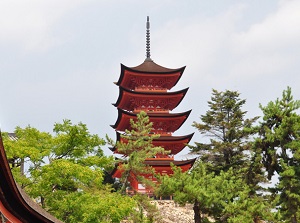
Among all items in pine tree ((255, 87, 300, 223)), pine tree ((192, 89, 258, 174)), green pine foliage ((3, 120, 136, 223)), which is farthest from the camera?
pine tree ((192, 89, 258, 174))

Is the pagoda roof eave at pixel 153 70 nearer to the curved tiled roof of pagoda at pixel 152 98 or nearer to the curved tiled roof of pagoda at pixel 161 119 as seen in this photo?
the curved tiled roof of pagoda at pixel 152 98

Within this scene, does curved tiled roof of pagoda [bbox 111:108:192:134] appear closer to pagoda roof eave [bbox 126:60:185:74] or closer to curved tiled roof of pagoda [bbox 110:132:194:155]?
curved tiled roof of pagoda [bbox 110:132:194:155]

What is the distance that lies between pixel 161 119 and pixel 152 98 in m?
2.25

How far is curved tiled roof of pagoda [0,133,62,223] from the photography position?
21.2ft

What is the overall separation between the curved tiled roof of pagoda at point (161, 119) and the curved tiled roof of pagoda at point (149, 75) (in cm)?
395

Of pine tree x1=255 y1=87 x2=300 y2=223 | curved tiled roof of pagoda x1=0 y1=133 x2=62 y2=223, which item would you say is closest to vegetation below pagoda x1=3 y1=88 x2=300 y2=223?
pine tree x1=255 y1=87 x2=300 y2=223

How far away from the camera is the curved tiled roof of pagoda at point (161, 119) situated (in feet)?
133

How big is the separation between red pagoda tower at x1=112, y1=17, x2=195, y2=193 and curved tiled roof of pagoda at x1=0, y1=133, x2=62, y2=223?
30481 millimetres

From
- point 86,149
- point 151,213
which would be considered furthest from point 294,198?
point 86,149

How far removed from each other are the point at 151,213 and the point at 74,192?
756cm

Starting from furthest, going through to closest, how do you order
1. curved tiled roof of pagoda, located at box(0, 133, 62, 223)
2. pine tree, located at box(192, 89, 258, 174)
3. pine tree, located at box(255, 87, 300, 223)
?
pine tree, located at box(192, 89, 258, 174), pine tree, located at box(255, 87, 300, 223), curved tiled roof of pagoda, located at box(0, 133, 62, 223)

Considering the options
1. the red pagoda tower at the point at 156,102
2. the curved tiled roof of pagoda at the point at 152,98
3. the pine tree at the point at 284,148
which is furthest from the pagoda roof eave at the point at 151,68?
the pine tree at the point at 284,148

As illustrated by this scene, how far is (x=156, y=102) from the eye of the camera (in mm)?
42875

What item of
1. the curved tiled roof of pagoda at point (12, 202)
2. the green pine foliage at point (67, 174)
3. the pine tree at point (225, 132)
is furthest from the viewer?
the pine tree at point (225, 132)
